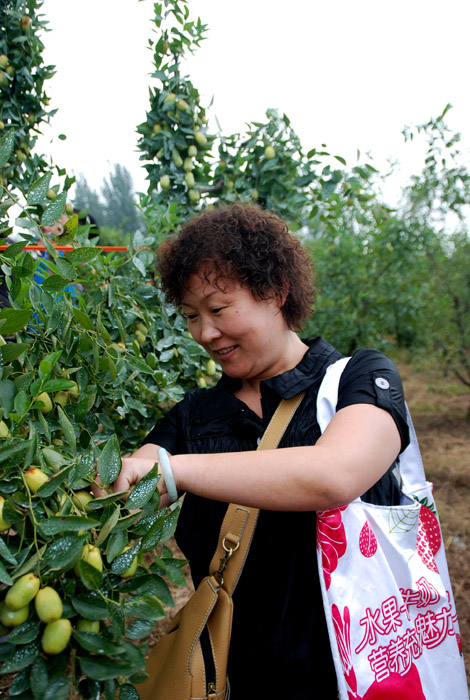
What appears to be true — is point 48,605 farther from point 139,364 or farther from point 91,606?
point 139,364

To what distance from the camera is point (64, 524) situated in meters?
0.77

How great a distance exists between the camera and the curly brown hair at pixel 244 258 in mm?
1311

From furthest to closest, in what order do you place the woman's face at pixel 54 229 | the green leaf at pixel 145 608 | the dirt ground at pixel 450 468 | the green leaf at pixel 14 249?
the dirt ground at pixel 450 468 → the woman's face at pixel 54 229 → the green leaf at pixel 14 249 → the green leaf at pixel 145 608

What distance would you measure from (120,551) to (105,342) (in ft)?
1.78

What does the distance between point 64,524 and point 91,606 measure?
0.41 ft

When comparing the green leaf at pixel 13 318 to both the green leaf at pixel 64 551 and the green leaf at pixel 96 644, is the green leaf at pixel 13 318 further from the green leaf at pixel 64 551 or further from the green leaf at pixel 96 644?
the green leaf at pixel 96 644

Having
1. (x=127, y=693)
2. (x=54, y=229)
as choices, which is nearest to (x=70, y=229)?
(x=127, y=693)

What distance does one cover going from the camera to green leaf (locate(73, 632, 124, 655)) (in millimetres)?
755

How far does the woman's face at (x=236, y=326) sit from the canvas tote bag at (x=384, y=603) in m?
0.18

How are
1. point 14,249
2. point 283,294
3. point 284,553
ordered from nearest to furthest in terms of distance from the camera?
point 14,249, point 284,553, point 283,294

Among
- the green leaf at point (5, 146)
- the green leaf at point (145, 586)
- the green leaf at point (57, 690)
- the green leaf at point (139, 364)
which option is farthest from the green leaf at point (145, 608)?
the green leaf at point (5, 146)

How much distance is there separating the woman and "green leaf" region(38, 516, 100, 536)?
0.25 meters

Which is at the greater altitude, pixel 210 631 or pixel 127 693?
pixel 127 693

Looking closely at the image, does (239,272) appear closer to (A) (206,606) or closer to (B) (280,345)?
(B) (280,345)
